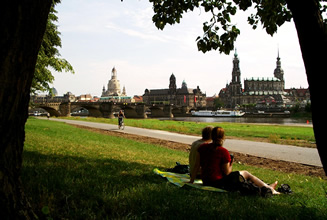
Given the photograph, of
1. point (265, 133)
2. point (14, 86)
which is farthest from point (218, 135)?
point (265, 133)

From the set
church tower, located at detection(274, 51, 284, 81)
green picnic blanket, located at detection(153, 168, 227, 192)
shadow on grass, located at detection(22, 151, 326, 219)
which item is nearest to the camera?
shadow on grass, located at detection(22, 151, 326, 219)

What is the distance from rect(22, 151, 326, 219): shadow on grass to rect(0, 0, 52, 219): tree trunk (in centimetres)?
41

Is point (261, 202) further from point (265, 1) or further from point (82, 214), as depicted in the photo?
point (265, 1)

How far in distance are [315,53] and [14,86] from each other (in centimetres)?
251

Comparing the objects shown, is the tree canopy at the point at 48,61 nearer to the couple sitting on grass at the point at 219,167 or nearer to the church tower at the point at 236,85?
the couple sitting on grass at the point at 219,167

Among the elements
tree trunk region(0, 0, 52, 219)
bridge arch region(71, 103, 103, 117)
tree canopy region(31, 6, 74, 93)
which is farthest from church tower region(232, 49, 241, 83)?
tree trunk region(0, 0, 52, 219)

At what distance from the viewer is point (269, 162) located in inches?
347

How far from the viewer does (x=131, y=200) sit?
3119 mm

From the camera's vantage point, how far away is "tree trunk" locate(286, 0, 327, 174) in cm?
245

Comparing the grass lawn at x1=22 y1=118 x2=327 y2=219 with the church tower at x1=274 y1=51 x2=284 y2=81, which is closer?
the grass lawn at x1=22 y1=118 x2=327 y2=219

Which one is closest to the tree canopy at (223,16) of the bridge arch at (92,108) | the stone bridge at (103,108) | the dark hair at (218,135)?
the dark hair at (218,135)

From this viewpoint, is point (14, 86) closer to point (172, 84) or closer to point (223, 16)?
point (223, 16)

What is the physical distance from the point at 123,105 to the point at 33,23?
244ft

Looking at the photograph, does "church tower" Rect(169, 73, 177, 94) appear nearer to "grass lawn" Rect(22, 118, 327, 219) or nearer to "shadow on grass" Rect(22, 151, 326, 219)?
"grass lawn" Rect(22, 118, 327, 219)
